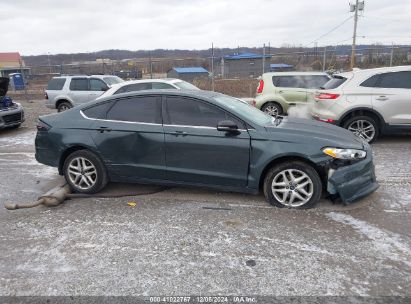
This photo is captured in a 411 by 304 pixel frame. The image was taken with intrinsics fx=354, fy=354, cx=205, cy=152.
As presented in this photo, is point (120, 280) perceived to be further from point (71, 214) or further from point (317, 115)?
point (317, 115)

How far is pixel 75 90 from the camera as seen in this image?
45.8 ft

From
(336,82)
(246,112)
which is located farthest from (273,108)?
(246,112)

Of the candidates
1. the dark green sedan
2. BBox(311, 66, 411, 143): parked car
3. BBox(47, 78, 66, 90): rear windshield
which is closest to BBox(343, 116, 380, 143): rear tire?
BBox(311, 66, 411, 143): parked car

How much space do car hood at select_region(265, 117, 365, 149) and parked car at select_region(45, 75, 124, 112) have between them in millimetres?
10616

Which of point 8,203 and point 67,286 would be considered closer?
point 67,286

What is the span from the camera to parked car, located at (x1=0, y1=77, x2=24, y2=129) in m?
10.4

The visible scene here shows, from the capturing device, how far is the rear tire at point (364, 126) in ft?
25.8

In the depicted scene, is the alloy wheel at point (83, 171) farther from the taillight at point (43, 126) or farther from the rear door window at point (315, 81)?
the rear door window at point (315, 81)

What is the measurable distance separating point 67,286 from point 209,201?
2250mm

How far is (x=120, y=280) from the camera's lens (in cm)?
310

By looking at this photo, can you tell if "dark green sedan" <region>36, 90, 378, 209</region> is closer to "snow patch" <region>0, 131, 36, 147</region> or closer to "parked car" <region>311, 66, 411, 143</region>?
"parked car" <region>311, 66, 411, 143</region>

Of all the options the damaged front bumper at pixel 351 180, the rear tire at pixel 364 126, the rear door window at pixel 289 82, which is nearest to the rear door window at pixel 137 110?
the damaged front bumper at pixel 351 180

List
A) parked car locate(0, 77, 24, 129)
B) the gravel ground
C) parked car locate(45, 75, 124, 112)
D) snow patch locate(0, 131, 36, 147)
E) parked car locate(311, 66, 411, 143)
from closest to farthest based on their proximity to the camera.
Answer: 1. the gravel ground
2. parked car locate(311, 66, 411, 143)
3. snow patch locate(0, 131, 36, 147)
4. parked car locate(0, 77, 24, 129)
5. parked car locate(45, 75, 124, 112)

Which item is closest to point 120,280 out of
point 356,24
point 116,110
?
point 116,110
